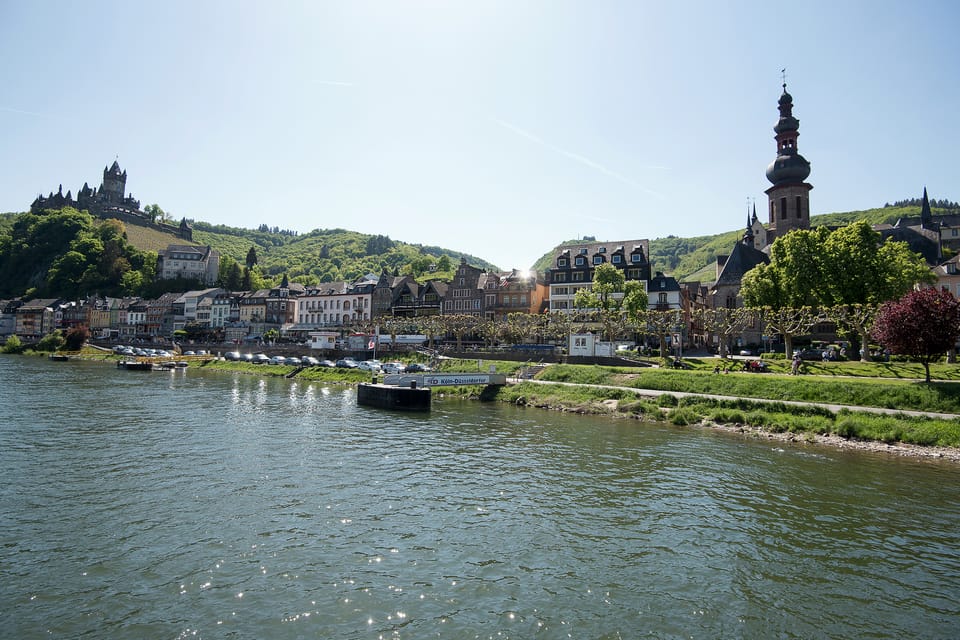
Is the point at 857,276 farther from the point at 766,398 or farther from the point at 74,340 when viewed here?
the point at 74,340

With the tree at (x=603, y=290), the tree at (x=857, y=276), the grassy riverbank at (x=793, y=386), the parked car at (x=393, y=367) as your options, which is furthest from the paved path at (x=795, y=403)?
the tree at (x=603, y=290)

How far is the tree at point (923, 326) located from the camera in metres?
34.2

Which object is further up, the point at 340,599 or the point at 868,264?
the point at 868,264

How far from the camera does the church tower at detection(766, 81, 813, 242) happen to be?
91312 mm

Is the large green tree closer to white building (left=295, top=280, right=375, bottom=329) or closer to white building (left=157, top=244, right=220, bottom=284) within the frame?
white building (left=295, top=280, right=375, bottom=329)

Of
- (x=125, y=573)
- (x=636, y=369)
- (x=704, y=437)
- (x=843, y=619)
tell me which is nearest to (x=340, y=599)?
(x=125, y=573)

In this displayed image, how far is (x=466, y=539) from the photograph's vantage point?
1627 centimetres

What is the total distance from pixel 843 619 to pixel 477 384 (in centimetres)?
4099

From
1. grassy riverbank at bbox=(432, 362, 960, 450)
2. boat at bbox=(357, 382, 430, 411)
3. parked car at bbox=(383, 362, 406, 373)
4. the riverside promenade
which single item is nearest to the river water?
the riverside promenade

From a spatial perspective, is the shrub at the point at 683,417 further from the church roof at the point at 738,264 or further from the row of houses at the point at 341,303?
the church roof at the point at 738,264

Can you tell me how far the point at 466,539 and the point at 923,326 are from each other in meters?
34.6

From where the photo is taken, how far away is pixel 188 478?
71.7 feet

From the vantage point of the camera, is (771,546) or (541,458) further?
(541,458)

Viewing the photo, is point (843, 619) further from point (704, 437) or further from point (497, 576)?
point (704, 437)
